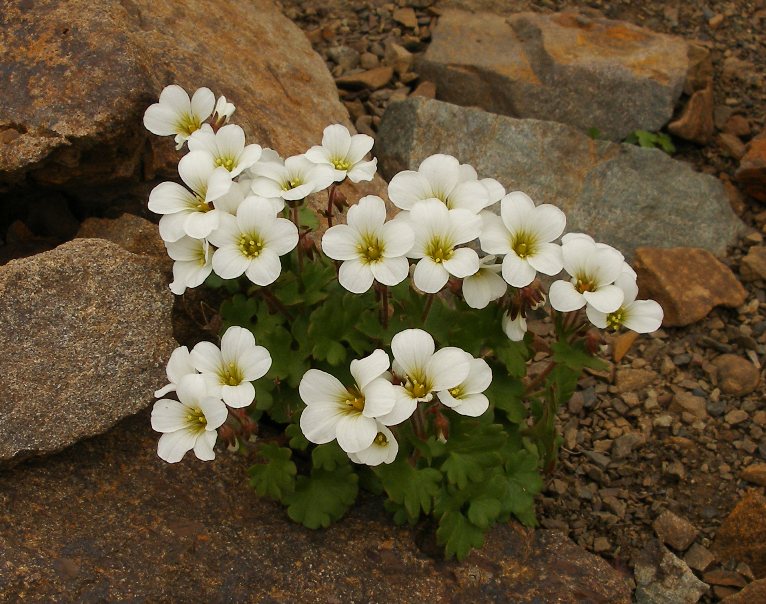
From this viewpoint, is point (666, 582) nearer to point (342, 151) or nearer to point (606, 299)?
point (606, 299)

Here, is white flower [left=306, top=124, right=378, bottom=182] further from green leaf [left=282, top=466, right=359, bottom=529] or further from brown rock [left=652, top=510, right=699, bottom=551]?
brown rock [left=652, top=510, right=699, bottom=551]

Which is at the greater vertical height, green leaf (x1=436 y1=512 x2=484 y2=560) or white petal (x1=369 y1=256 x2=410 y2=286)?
white petal (x1=369 y1=256 x2=410 y2=286)

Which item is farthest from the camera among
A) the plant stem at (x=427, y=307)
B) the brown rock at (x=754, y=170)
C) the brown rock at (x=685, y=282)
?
the brown rock at (x=754, y=170)

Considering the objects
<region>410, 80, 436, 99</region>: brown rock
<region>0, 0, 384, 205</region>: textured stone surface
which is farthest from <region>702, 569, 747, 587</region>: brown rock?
<region>410, 80, 436, 99</region>: brown rock

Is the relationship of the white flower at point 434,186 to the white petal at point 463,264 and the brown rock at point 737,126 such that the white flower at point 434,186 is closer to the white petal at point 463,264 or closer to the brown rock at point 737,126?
the white petal at point 463,264

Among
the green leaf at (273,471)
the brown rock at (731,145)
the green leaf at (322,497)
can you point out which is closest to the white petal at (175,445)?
the green leaf at (273,471)

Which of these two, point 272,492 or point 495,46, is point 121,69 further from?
point 495,46
